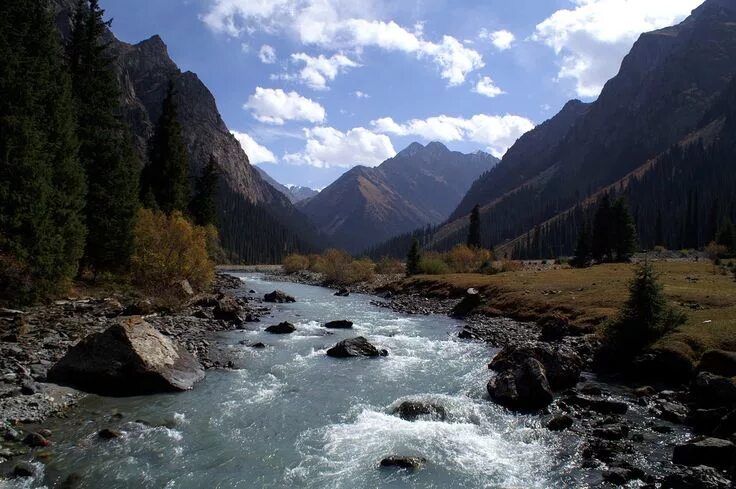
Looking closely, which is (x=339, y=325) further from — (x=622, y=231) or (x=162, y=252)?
(x=622, y=231)

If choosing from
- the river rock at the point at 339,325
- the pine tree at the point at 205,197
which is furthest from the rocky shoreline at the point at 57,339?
the pine tree at the point at 205,197

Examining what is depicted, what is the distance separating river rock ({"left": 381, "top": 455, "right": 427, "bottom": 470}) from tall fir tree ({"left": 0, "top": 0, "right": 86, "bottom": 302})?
23.9 m

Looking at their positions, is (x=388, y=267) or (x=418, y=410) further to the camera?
(x=388, y=267)

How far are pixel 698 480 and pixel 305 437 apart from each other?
11.6 metres

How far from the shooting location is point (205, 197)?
80.3 m

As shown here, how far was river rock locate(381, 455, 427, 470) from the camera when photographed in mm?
13883

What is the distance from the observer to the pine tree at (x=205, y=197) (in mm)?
79062

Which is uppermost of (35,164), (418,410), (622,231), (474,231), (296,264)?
(474,231)

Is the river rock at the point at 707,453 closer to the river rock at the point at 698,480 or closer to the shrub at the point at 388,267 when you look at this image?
the river rock at the point at 698,480

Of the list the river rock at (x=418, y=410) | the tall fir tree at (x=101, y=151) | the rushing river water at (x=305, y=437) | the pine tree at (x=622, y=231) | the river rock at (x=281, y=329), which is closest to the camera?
the rushing river water at (x=305, y=437)

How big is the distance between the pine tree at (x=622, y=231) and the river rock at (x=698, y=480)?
8519 cm

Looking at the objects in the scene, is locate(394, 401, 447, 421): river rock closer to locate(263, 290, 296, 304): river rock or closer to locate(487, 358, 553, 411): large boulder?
locate(487, 358, 553, 411): large boulder

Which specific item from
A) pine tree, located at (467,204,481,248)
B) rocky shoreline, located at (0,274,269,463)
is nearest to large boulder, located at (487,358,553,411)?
rocky shoreline, located at (0,274,269,463)

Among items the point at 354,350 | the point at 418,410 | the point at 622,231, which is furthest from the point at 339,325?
the point at 622,231
